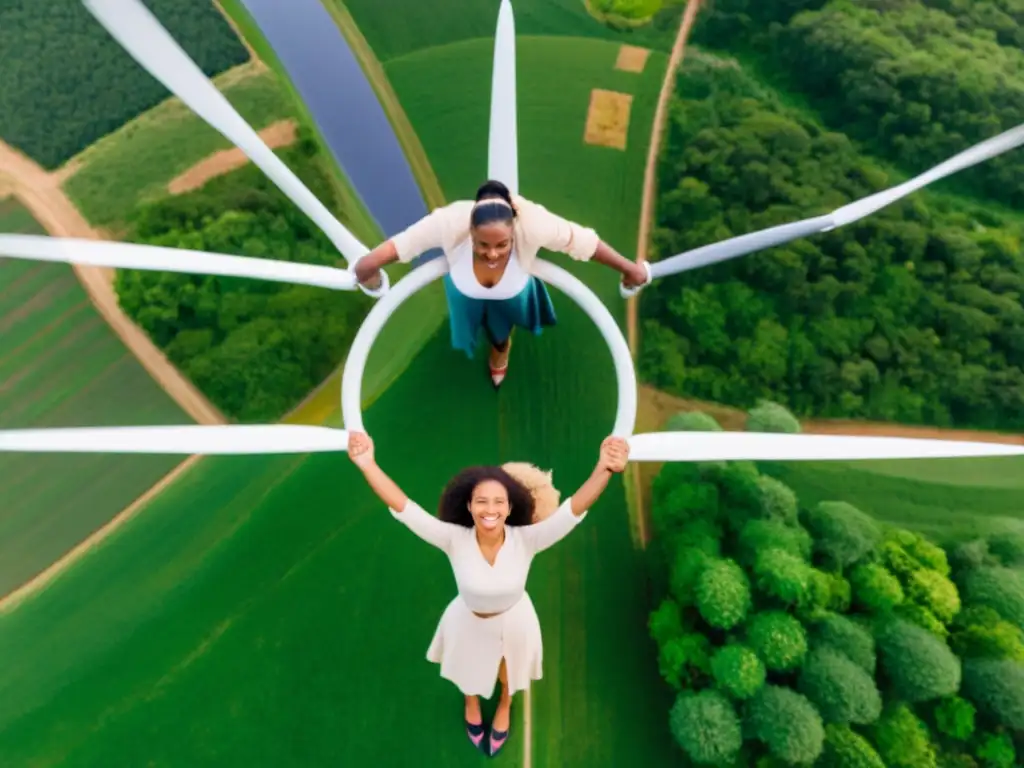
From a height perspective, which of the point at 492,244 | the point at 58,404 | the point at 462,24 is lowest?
the point at 492,244

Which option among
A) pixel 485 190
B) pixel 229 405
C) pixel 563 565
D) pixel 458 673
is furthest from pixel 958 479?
pixel 229 405

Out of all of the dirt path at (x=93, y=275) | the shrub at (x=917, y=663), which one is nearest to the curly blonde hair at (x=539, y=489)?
the shrub at (x=917, y=663)

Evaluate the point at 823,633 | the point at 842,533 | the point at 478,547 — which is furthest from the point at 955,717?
Answer: the point at 478,547

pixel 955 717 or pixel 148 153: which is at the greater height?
pixel 148 153

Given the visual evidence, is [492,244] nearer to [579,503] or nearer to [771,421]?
[579,503]

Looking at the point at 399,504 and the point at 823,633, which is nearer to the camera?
the point at 399,504

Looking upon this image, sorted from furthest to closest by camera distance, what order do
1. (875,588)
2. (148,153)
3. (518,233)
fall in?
(148,153) < (875,588) < (518,233)

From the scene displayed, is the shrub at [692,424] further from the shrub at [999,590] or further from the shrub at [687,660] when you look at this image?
the shrub at [999,590]
